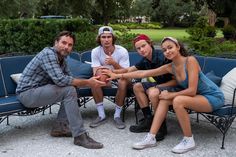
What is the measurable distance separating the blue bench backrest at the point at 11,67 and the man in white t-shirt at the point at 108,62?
1094 millimetres

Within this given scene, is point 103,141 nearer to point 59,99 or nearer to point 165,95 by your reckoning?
point 59,99

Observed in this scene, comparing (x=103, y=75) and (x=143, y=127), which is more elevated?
(x=103, y=75)

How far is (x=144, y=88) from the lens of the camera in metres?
5.35

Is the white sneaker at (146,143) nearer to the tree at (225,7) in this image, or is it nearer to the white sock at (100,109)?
the white sock at (100,109)

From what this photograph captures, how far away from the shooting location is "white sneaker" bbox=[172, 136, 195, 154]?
4598 mm

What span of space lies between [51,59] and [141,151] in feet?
5.02

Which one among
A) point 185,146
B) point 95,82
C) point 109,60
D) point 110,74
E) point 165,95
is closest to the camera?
point 185,146

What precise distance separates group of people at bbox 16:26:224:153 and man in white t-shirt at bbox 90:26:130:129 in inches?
3.8

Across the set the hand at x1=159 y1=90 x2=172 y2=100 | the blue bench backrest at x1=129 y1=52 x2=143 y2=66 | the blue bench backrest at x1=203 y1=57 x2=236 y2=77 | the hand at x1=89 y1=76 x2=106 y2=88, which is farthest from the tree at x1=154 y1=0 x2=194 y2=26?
the hand at x1=159 y1=90 x2=172 y2=100

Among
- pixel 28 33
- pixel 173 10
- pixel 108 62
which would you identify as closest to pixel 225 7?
pixel 28 33

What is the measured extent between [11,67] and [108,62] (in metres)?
1.42

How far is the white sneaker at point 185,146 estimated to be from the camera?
4598 millimetres

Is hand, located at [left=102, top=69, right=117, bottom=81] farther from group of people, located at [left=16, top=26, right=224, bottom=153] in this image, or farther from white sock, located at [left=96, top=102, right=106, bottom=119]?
white sock, located at [left=96, top=102, right=106, bottom=119]

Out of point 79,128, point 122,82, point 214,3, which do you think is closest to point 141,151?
point 79,128
